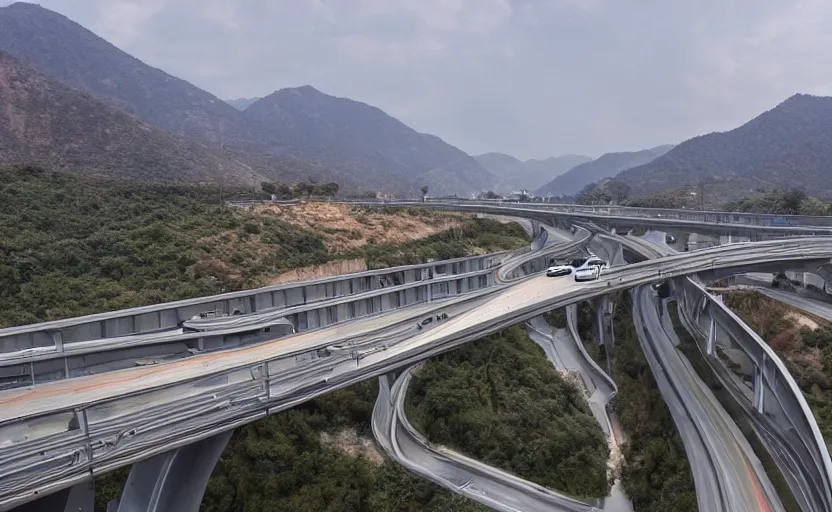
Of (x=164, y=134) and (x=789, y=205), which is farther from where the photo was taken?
(x=164, y=134)

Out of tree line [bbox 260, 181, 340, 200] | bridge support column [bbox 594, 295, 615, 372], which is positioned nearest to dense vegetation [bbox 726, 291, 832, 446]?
bridge support column [bbox 594, 295, 615, 372]

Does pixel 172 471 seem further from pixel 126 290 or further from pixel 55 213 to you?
pixel 55 213

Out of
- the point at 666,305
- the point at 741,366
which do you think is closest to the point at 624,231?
the point at 666,305

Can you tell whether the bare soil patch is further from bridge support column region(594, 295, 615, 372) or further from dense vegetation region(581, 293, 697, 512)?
dense vegetation region(581, 293, 697, 512)

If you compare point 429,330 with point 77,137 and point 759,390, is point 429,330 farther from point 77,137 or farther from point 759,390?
point 77,137

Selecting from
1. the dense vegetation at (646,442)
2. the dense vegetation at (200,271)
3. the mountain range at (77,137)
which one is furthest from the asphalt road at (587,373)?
the mountain range at (77,137)

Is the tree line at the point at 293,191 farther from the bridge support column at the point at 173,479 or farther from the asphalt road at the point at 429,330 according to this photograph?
the bridge support column at the point at 173,479

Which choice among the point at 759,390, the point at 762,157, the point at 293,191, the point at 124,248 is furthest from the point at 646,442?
the point at 762,157
